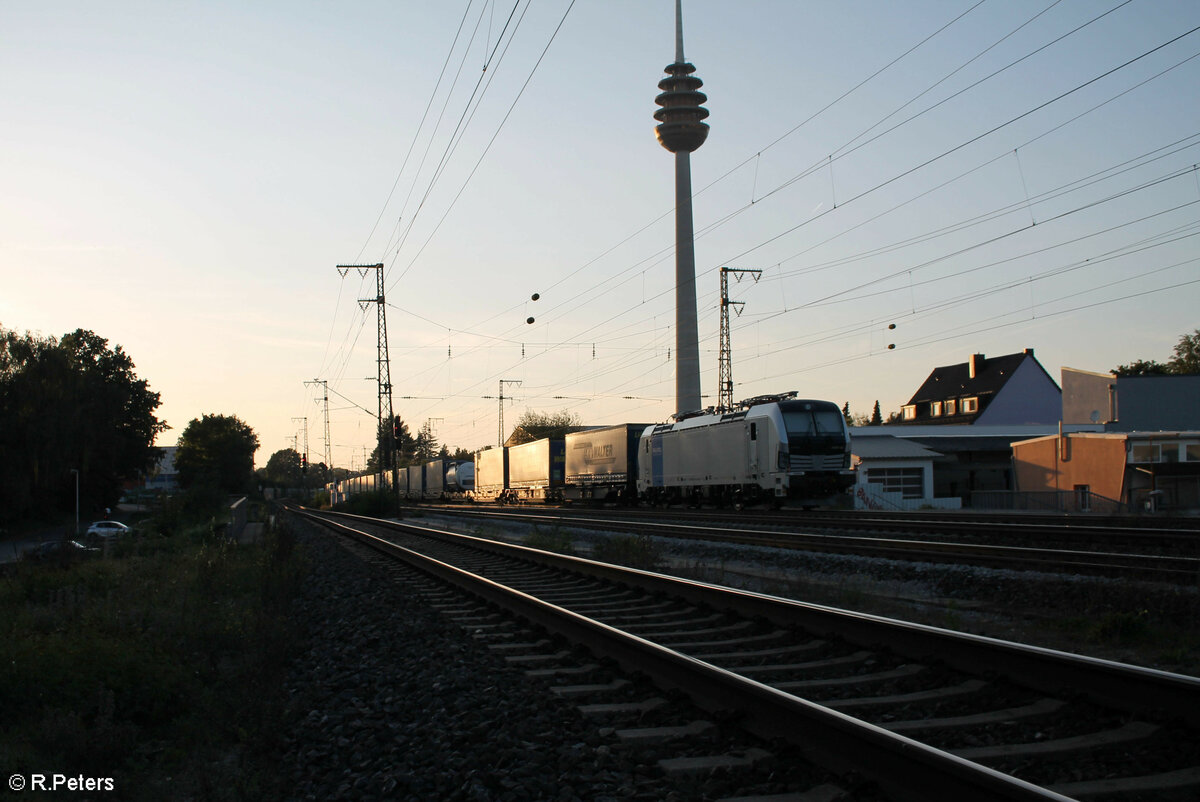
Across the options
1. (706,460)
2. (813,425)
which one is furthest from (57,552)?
(813,425)

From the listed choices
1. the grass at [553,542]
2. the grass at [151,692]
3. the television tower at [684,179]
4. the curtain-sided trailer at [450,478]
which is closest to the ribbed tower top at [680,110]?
the television tower at [684,179]

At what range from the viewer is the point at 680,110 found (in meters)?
86.6

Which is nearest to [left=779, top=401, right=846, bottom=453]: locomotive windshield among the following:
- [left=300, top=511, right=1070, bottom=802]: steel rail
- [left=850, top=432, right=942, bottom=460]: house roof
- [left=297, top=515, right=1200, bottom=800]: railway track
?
[left=850, top=432, right=942, bottom=460]: house roof

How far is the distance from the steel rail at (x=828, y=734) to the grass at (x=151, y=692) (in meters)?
2.52

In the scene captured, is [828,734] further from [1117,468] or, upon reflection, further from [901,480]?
[901,480]

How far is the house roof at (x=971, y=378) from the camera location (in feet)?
234

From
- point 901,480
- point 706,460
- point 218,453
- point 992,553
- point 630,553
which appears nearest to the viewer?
point 992,553

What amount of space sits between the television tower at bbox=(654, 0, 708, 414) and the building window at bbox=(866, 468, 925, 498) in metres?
26.1

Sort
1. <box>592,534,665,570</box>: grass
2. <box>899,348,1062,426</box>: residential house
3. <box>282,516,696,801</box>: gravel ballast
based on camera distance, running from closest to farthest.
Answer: <box>282,516,696,801</box>: gravel ballast → <box>592,534,665,570</box>: grass → <box>899,348,1062,426</box>: residential house

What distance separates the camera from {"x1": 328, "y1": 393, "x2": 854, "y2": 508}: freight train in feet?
86.4

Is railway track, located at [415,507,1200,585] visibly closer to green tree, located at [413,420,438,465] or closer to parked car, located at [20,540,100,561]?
parked car, located at [20,540,100,561]

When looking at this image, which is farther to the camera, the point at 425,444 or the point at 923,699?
the point at 425,444

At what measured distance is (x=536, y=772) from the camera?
4.61 metres

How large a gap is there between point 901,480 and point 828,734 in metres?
42.3
